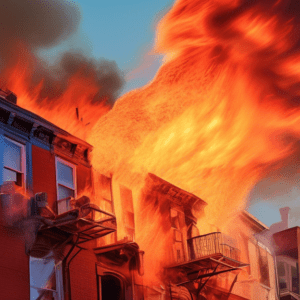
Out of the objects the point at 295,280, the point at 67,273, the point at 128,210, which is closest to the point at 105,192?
the point at 128,210

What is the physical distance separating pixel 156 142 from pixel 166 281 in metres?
5.24

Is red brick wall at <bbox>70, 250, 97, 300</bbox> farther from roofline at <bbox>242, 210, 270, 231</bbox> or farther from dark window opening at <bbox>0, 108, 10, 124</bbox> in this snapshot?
roofline at <bbox>242, 210, 270, 231</bbox>

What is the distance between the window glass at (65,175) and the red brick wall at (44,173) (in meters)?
0.36

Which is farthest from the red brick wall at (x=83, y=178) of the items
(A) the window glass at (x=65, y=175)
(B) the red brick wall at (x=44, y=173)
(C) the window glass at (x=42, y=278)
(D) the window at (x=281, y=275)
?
(D) the window at (x=281, y=275)

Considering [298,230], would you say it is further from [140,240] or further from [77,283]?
[77,283]

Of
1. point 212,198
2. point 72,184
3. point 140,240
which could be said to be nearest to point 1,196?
point 72,184

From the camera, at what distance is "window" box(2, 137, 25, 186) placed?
1842 centimetres

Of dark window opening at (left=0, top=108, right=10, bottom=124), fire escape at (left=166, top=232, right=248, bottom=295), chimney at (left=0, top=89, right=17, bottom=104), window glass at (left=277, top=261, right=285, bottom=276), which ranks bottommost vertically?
fire escape at (left=166, top=232, right=248, bottom=295)

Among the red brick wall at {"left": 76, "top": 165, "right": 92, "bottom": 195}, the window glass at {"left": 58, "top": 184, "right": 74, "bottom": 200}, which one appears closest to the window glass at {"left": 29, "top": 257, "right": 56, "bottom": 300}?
the window glass at {"left": 58, "top": 184, "right": 74, "bottom": 200}

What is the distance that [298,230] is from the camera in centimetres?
3953

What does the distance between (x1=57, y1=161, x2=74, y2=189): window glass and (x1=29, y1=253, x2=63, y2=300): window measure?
109 inches

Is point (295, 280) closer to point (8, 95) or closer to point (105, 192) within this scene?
point (105, 192)

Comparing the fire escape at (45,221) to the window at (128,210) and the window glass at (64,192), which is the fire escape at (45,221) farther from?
A: the window at (128,210)

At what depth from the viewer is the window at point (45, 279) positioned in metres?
17.7
